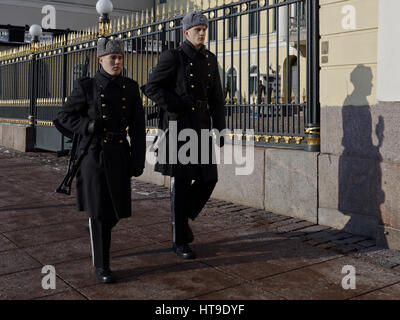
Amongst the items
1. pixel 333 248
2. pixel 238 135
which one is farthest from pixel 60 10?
pixel 333 248

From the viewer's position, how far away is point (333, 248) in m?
4.94

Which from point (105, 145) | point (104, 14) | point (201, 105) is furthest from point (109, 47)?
point (104, 14)

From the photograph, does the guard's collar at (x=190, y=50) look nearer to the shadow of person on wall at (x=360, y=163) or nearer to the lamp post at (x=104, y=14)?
the shadow of person on wall at (x=360, y=163)

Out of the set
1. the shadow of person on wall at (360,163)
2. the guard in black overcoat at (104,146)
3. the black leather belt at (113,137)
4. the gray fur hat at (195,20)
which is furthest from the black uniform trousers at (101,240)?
the shadow of person on wall at (360,163)

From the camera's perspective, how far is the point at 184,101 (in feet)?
14.6

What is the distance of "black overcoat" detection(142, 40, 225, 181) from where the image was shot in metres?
4.48

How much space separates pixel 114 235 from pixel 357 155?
2628 mm

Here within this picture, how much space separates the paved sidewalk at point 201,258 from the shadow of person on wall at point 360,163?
234 mm

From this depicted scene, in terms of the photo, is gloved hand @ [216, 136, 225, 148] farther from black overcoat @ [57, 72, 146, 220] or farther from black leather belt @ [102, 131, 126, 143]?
black leather belt @ [102, 131, 126, 143]

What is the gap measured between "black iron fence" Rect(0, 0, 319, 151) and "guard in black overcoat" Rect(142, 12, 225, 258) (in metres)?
1.42

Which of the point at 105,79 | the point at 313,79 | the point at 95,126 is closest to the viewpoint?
the point at 95,126

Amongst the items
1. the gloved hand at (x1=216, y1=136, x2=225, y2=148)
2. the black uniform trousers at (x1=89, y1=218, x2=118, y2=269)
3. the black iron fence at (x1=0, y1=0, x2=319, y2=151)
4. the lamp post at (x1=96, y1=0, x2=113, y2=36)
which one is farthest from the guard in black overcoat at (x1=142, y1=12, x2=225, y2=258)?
the lamp post at (x1=96, y1=0, x2=113, y2=36)

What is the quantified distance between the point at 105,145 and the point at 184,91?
3.25 feet

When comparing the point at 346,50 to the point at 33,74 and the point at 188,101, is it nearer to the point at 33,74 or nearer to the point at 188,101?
the point at 188,101
